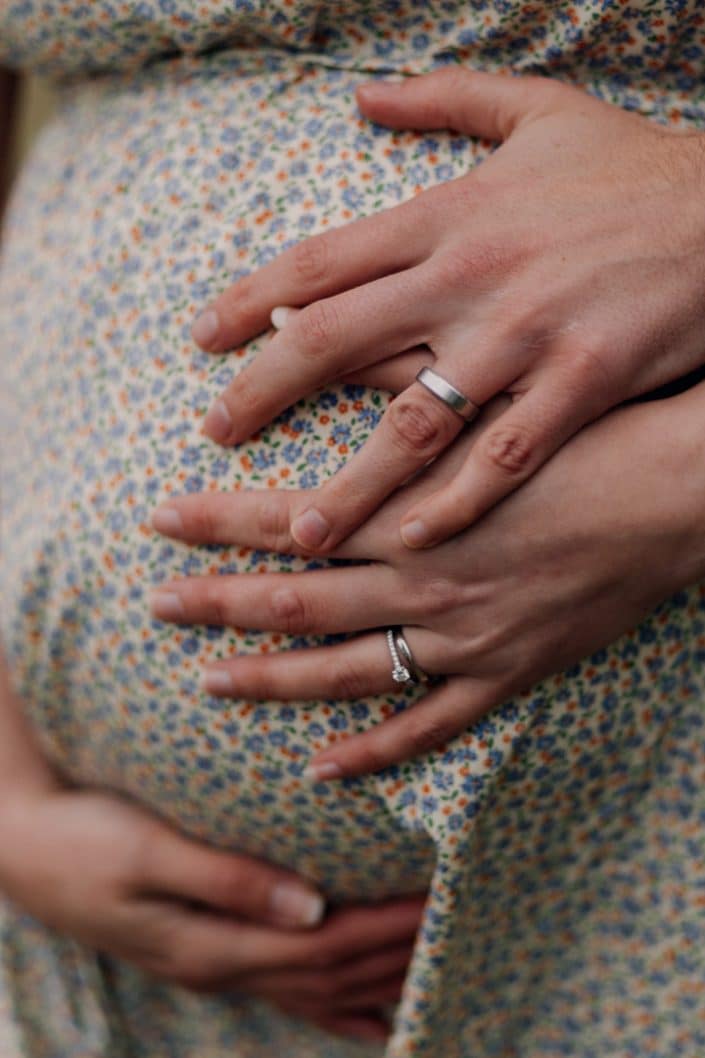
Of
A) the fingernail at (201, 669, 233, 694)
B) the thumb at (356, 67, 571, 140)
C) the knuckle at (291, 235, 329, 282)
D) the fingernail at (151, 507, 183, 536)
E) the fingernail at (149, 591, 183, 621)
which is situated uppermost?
the thumb at (356, 67, 571, 140)

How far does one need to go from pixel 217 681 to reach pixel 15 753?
0.35 metres

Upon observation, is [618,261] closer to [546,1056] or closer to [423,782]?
[423,782]

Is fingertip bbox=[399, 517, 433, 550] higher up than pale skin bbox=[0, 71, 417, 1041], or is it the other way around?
fingertip bbox=[399, 517, 433, 550]

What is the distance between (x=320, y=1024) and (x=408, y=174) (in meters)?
0.82

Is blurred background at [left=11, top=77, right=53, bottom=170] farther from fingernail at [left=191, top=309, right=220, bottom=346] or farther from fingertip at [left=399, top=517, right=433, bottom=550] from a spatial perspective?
fingertip at [left=399, top=517, right=433, bottom=550]

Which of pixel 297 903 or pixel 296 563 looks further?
pixel 297 903

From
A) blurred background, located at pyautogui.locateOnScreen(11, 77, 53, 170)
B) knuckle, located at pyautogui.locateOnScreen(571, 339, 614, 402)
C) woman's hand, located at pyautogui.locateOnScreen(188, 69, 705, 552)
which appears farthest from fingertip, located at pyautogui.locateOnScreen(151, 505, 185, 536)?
blurred background, located at pyautogui.locateOnScreen(11, 77, 53, 170)

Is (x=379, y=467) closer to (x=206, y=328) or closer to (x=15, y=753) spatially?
(x=206, y=328)

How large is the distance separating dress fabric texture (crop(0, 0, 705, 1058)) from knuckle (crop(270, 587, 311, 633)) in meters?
0.06

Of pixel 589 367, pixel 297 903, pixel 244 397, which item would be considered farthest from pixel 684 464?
pixel 297 903

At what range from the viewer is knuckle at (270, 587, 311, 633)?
71 cm

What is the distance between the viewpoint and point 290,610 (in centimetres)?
71

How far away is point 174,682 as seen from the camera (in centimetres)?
80

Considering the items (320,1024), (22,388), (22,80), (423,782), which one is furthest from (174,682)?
(22,80)
